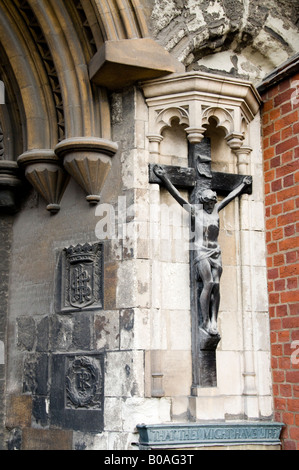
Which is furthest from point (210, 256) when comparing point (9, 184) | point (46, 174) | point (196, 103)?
point (9, 184)

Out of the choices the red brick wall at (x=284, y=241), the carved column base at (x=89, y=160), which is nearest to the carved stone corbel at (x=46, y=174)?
the carved column base at (x=89, y=160)

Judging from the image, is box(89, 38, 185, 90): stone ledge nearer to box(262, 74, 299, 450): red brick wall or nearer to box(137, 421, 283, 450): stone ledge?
box(262, 74, 299, 450): red brick wall

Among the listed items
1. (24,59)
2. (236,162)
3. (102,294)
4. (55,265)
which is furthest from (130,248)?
(24,59)

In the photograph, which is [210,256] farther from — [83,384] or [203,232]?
[83,384]

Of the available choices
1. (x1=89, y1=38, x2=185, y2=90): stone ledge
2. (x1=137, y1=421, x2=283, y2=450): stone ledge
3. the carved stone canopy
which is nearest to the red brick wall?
(x1=137, y1=421, x2=283, y2=450): stone ledge

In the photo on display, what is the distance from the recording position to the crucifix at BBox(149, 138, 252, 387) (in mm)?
4910

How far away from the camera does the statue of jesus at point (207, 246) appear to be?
16.2ft

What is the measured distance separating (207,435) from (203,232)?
4.89ft

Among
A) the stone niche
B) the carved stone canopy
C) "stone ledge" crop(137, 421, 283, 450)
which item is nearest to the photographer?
"stone ledge" crop(137, 421, 283, 450)

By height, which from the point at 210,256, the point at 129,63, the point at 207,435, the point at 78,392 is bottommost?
the point at 207,435

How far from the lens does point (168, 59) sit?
5195 mm

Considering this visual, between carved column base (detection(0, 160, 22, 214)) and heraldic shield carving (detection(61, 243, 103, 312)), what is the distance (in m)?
0.95

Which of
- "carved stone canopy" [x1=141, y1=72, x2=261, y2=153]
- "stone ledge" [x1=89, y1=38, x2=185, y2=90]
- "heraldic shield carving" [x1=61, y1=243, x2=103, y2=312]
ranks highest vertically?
"stone ledge" [x1=89, y1=38, x2=185, y2=90]

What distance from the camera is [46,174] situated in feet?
18.2
